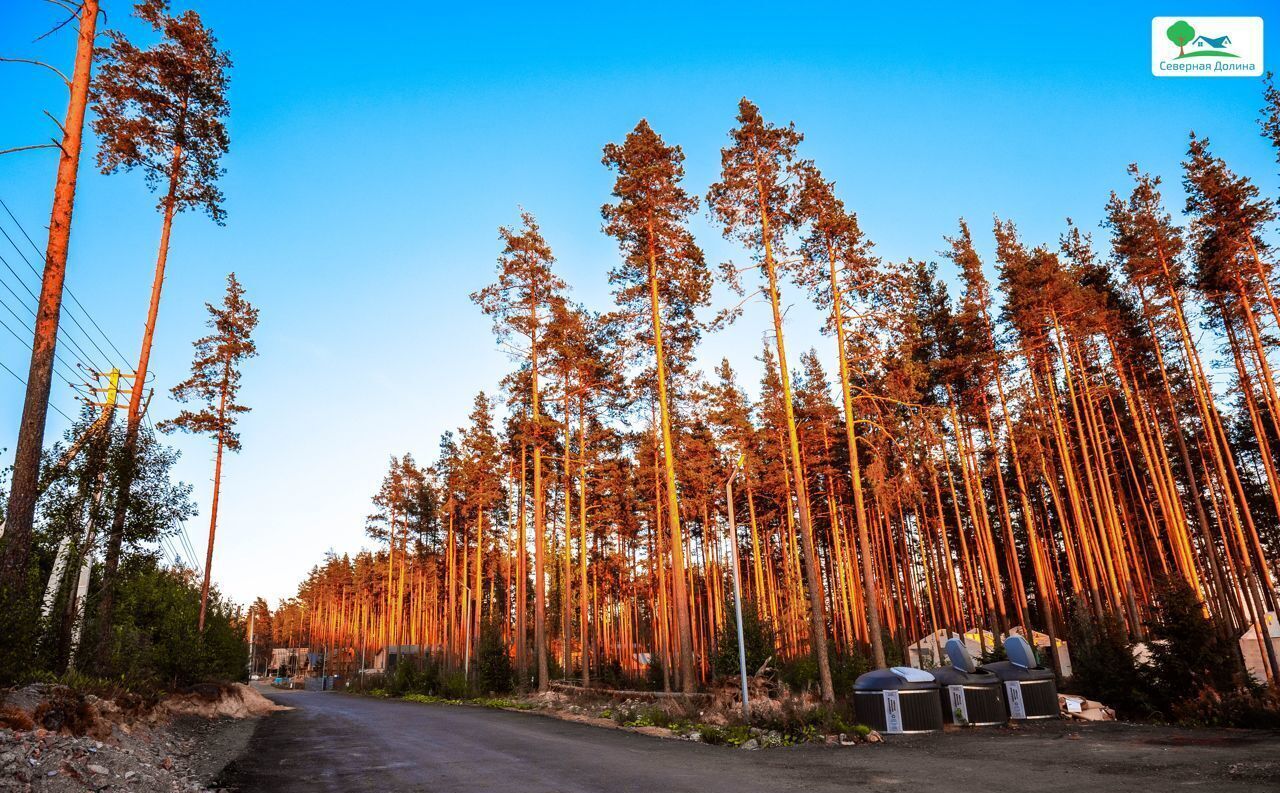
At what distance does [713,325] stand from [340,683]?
6422cm

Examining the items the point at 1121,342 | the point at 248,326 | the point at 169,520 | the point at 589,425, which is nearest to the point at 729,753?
the point at 169,520

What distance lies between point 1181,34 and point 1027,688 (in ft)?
54.0

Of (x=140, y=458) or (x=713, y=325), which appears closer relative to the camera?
(x=140, y=458)

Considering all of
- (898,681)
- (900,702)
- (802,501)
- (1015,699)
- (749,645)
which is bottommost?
(1015,699)

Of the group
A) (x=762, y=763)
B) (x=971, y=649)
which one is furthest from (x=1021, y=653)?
(x=971, y=649)

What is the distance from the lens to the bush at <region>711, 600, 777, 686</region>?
22.7 m

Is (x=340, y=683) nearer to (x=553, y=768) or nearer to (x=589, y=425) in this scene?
(x=589, y=425)

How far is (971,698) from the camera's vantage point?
1742 centimetres

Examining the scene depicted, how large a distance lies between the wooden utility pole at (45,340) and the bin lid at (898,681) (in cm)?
1704

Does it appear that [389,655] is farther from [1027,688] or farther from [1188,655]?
[1188,655]

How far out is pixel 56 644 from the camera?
45.4 feet

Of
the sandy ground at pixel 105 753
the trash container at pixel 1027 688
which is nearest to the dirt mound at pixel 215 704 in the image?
the sandy ground at pixel 105 753

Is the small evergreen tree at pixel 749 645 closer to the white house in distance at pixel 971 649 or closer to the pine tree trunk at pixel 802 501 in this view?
the pine tree trunk at pixel 802 501

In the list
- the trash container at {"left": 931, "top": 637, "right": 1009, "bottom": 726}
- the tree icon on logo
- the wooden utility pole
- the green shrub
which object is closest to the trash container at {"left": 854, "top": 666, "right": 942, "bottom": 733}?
the trash container at {"left": 931, "top": 637, "right": 1009, "bottom": 726}
